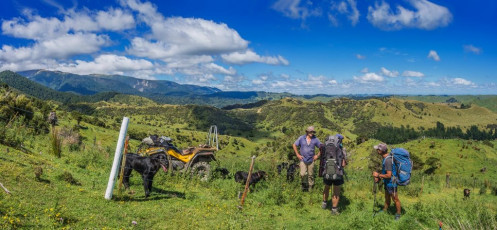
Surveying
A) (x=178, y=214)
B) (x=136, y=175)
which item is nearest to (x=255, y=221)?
(x=178, y=214)

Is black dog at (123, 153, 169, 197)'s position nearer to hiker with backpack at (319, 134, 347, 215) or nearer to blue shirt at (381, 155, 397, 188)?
hiker with backpack at (319, 134, 347, 215)

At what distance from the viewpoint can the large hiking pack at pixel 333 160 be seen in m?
8.48

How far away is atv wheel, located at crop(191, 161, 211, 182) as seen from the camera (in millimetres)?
11714

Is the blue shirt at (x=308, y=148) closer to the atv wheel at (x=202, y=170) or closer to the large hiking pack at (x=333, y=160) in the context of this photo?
the large hiking pack at (x=333, y=160)

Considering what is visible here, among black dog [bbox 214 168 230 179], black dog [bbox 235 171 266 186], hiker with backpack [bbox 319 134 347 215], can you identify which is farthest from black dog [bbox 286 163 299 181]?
hiker with backpack [bbox 319 134 347 215]

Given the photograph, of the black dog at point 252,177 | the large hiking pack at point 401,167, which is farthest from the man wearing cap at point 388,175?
the black dog at point 252,177

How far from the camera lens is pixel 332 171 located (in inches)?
335

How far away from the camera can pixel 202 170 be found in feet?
39.2

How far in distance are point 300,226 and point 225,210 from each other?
7.30ft

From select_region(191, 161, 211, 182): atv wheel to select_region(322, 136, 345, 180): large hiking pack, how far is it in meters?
5.18

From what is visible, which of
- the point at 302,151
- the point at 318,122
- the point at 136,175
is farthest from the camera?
the point at 318,122

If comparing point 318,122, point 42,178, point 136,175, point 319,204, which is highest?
point 42,178

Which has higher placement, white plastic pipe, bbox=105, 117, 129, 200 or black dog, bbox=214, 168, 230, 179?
white plastic pipe, bbox=105, 117, 129, 200

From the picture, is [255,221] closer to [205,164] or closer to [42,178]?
[205,164]
